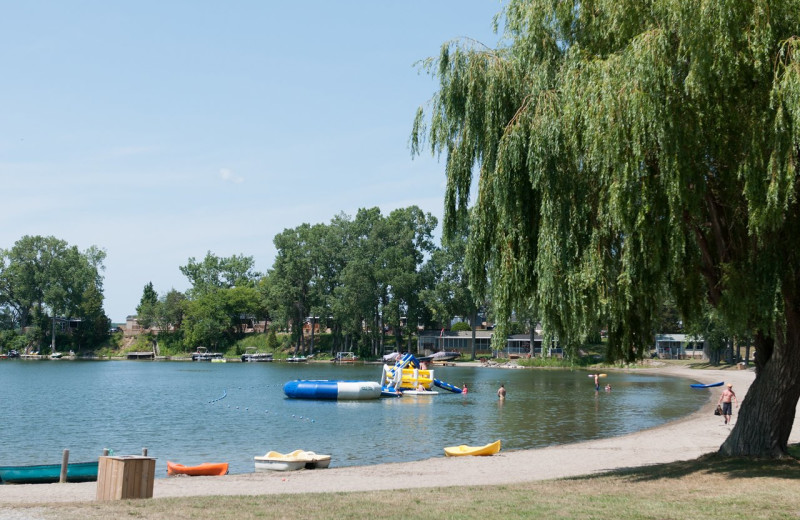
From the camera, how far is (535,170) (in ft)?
48.1

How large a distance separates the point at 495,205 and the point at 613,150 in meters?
3.00

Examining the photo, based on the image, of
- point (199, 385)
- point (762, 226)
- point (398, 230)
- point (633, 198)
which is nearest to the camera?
point (762, 226)

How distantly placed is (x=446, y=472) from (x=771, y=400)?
319 inches

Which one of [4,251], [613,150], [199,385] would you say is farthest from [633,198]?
[4,251]

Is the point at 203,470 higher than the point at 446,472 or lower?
lower

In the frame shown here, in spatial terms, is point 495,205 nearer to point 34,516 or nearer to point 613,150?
point 613,150

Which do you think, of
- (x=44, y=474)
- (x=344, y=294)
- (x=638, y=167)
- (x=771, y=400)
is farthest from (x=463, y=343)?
(x=638, y=167)

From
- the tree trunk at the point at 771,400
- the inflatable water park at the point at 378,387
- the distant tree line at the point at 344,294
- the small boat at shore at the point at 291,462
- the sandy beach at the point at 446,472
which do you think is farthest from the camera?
the distant tree line at the point at 344,294

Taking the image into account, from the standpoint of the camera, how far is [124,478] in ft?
41.1

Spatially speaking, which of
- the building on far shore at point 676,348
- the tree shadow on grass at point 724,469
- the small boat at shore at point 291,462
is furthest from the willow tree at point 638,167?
the building on far shore at point 676,348

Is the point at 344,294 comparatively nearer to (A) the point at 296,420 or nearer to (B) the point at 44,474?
(A) the point at 296,420

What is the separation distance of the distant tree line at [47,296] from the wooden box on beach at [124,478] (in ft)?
406

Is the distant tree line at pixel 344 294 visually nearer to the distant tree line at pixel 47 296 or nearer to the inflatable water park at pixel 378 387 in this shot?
the distant tree line at pixel 47 296

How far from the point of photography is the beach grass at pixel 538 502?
36.8 feet
